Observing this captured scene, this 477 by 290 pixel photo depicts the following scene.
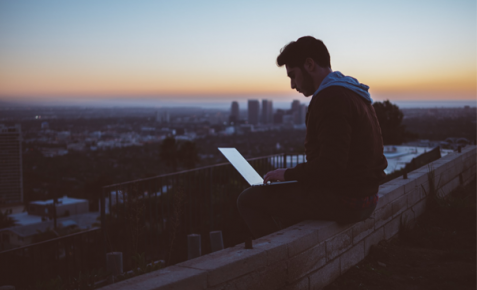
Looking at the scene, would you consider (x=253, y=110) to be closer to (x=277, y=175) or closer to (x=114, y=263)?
(x=114, y=263)

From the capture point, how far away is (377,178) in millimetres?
2701

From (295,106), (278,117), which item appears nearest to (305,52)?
(295,106)

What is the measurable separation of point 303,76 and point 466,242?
2.84 m

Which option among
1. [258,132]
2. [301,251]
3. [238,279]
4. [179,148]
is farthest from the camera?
[258,132]

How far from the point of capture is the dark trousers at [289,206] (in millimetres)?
2736

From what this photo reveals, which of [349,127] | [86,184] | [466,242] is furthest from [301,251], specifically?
[86,184]

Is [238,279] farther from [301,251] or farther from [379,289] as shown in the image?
[379,289]

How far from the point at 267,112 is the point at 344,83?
8960 cm

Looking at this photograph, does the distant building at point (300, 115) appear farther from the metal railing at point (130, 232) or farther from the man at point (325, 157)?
the man at point (325, 157)

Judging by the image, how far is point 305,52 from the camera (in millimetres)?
2604

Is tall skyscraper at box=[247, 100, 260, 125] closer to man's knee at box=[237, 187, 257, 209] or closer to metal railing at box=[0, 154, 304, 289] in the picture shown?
metal railing at box=[0, 154, 304, 289]

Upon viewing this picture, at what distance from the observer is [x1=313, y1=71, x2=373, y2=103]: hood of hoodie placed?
2.48 meters

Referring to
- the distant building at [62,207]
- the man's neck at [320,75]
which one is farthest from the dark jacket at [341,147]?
the distant building at [62,207]

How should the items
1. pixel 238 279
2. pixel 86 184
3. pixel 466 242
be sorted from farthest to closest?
pixel 86 184 < pixel 466 242 < pixel 238 279
